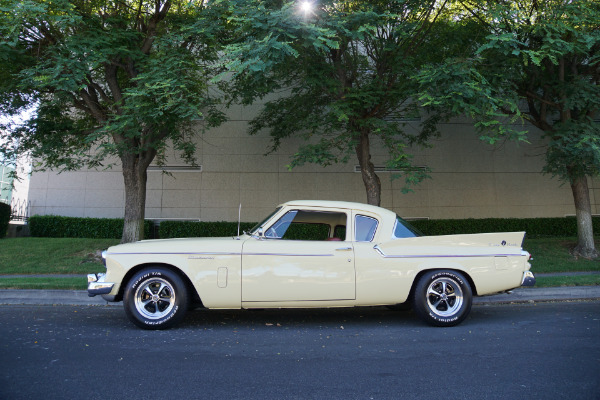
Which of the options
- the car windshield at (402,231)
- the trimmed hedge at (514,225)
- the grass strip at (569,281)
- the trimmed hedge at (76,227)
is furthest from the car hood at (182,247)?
the trimmed hedge at (514,225)

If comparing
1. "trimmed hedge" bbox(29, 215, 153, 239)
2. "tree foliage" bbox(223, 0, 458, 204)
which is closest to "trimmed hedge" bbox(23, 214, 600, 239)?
"trimmed hedge" bbox(29, 215, 153, 239)

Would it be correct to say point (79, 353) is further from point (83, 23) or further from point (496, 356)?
point (83, 23)

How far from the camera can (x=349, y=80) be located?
11.2 metres

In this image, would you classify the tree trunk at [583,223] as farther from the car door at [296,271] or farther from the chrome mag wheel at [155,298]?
the chrome mag wheel at [155,298]

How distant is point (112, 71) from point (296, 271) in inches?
359

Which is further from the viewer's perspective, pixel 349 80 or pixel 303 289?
pixel 349 80

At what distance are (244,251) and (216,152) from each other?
12.6m

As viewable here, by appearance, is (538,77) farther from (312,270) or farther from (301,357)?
(301,357)

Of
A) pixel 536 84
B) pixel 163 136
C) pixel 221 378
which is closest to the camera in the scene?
pixel 221 378

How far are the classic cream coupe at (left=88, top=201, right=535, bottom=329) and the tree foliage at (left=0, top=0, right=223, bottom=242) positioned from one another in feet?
12.7

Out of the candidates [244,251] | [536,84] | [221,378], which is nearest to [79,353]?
[221,378]

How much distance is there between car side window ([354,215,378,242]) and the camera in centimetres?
552

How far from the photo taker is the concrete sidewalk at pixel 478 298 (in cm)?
720

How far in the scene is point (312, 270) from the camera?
17.0 feet
